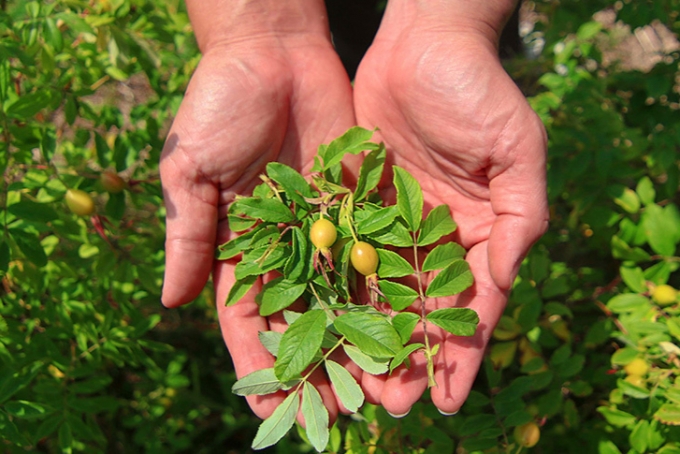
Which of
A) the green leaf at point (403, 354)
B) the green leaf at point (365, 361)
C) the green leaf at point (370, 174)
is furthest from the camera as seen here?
the green leaf at point (370, 174)

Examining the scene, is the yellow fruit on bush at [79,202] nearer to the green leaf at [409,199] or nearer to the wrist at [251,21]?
the wrist at [251,21]

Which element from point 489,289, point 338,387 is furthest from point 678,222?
point 338,387

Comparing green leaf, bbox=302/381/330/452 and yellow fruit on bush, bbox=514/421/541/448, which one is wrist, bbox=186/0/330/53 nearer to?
green leaf, bbox=302/381/330/452

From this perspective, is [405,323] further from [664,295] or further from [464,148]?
[664,295]

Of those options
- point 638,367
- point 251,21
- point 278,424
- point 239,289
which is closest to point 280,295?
point 239,289

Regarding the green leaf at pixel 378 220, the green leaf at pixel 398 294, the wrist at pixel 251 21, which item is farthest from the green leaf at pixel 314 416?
the wrist at pixel 251 21

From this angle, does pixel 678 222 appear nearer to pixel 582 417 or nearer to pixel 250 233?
pixel 582 417
